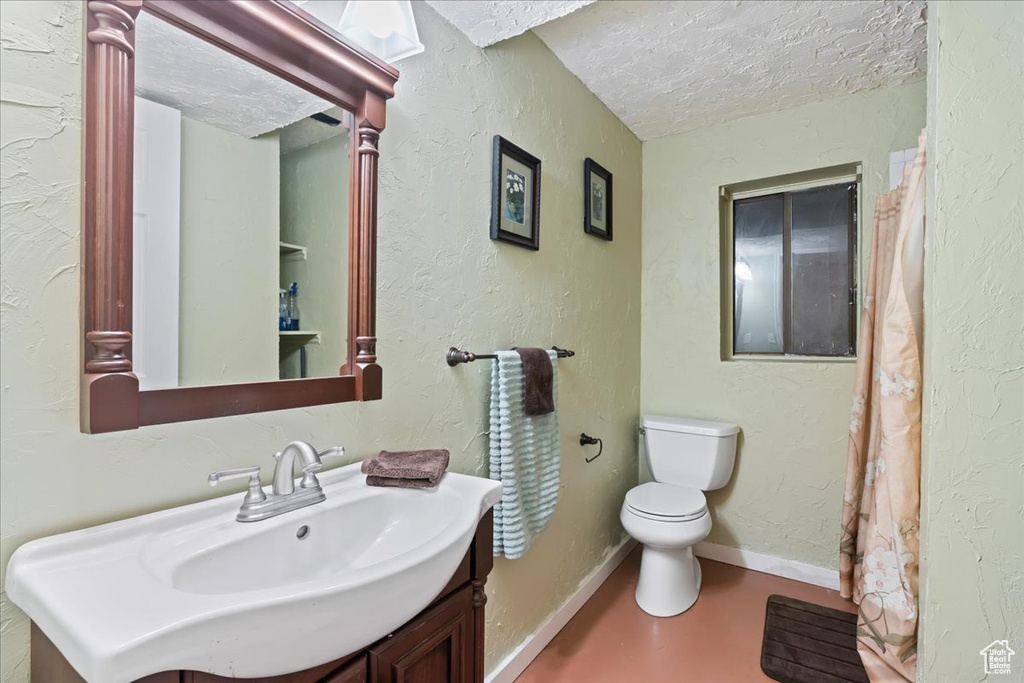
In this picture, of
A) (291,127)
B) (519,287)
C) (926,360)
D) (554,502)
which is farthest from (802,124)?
(291,127)

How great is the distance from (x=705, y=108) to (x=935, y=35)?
45.4 inches

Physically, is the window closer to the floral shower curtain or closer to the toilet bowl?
the floral shower curtain

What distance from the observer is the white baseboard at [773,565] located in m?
2.27

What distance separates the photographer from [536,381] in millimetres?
1568

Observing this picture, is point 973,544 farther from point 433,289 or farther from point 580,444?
point 433,289

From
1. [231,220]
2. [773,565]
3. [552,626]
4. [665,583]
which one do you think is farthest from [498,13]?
[773,565]

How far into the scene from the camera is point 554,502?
5.42ft

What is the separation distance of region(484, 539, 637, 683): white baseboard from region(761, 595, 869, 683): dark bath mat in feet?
2.24

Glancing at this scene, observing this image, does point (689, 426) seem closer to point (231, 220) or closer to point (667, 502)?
point (667, 502)

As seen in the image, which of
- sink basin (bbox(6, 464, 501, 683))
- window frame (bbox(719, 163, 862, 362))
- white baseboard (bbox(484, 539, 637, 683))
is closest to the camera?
sink basin (bbox(6, 464, 501, 683))

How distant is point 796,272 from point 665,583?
1595 millimetres

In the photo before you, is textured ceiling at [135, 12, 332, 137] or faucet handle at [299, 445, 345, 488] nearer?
textured ceiling at [135, 12, 332, 137]

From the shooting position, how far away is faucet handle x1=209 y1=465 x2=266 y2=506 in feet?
2.73

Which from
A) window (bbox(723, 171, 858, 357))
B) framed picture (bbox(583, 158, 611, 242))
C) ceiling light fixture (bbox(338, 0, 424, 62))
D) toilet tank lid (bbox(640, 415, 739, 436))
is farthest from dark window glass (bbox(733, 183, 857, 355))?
ceiling light fixture (bbox(338, 0, 424, 62))
